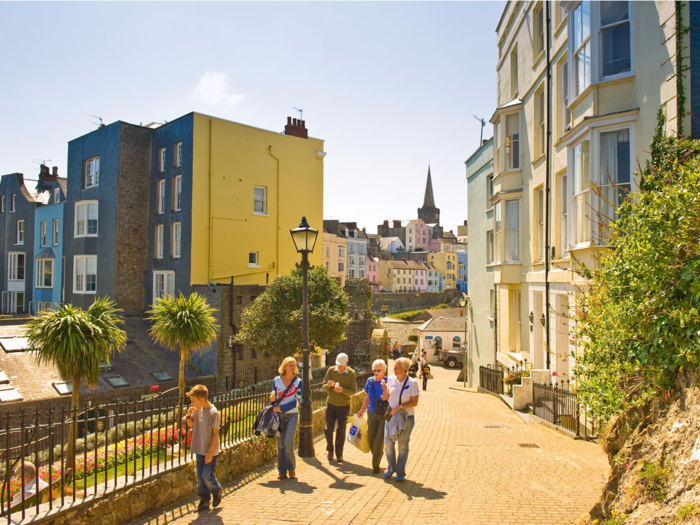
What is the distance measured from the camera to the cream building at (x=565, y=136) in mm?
10086

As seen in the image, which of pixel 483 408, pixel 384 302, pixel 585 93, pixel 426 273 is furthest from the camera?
pixel 426 273

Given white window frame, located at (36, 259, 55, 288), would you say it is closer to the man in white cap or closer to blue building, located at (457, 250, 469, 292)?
the man in white cap

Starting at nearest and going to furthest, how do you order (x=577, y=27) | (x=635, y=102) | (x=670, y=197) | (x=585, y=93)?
(x=670, y=197) < (x=635, y=102) < (x=585, y=93) < (x=577, y=27)

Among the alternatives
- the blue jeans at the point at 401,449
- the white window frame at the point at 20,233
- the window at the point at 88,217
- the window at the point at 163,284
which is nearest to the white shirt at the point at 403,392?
the blue jeans at the point at 401,449

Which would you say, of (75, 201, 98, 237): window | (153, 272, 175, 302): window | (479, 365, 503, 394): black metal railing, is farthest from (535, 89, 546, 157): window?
(75, 201, 98, 237): window

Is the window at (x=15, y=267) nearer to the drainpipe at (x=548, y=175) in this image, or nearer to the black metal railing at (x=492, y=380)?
the black metal railing at (x=492, y=380)

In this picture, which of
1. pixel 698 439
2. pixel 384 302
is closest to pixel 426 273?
pixel 384 302

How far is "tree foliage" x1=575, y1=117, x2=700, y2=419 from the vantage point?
4.62 meters

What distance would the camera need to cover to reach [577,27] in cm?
1190

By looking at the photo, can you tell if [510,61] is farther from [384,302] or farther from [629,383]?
[384,302]

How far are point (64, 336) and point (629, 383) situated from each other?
37.7 feet

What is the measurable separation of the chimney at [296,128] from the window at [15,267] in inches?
940

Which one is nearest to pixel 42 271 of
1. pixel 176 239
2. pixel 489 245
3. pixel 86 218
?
pixel 86 218

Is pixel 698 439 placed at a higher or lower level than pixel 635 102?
lower
